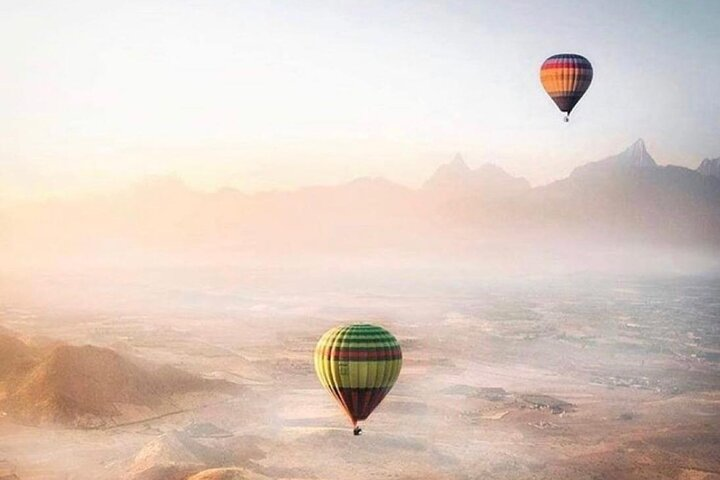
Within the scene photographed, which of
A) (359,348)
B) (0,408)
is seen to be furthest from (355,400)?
(0,408)

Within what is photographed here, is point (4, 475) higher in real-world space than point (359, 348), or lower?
lower

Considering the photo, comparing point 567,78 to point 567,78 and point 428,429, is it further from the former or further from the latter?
point 428,429

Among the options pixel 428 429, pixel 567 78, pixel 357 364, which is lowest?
pixel 428 429

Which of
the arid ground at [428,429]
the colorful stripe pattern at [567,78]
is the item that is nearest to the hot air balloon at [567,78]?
the colorful stripe pattern at [567,78]

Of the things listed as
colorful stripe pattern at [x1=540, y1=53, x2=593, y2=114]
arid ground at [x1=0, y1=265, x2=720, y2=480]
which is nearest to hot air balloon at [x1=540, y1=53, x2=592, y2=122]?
colorful stripe pattern at [x1=540, y1=53, x2=593, y2=114]

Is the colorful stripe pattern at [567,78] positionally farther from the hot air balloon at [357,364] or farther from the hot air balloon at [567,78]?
the hot air balloon at [357,364]

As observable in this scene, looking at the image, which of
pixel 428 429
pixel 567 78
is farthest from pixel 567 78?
pixel 428 429

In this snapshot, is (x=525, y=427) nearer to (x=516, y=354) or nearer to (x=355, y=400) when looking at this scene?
(x=355, y=400)
